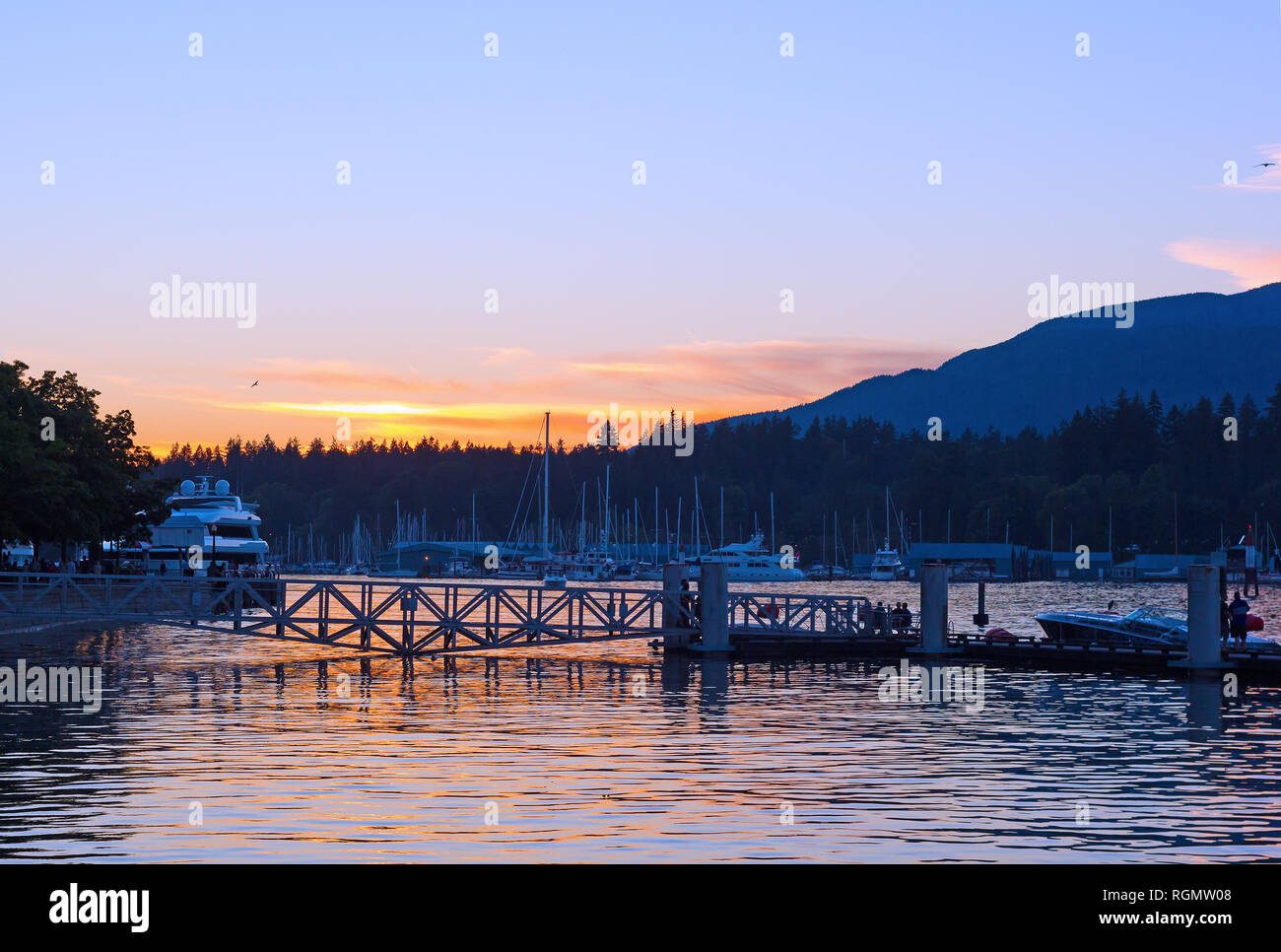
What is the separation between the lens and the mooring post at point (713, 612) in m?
49.4

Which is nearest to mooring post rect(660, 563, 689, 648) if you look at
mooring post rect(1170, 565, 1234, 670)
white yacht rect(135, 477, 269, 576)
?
mooring post rect(1170, 565, 1234, 670)

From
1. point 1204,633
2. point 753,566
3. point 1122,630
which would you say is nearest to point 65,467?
point 1122,630

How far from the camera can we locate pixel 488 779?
21766mm

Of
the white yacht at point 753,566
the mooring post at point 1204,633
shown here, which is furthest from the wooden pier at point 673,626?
the white yacht at point 753,566

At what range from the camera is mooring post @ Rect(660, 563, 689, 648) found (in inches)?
1999

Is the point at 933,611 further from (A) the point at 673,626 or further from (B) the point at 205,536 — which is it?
(B) the point at 205,536

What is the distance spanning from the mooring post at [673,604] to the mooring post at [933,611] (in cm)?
770

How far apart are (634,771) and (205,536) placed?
7360 cm

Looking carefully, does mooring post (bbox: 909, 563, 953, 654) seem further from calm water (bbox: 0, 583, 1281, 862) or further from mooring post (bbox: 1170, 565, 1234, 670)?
mooring post (bbox: 1170, 565, 1234, 670)

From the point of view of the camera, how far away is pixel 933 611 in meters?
49.6

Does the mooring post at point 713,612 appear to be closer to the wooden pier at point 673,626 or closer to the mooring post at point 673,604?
the wooden pier at point 673,626

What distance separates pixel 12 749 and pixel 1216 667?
30748 millimetres

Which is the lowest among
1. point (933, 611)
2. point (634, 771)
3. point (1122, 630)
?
point (634, 771)
